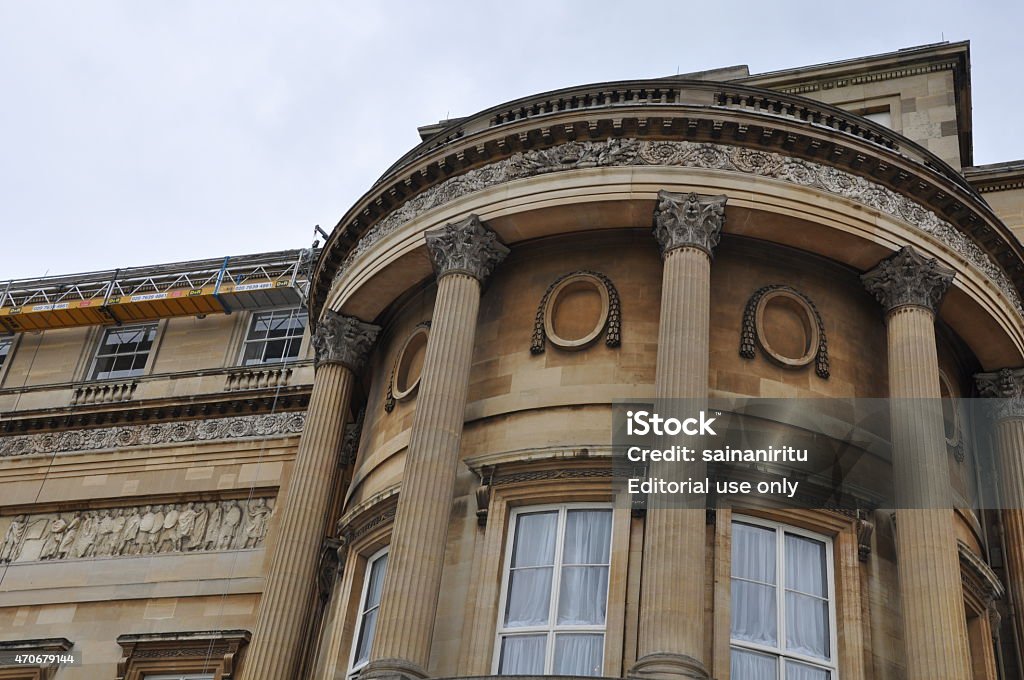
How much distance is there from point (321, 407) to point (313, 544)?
3013 millimetres

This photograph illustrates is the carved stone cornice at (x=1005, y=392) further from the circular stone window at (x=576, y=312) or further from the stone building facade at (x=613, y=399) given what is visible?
the circular stone window at (x=576, y=312)

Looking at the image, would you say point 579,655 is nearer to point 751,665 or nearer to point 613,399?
point 751,665

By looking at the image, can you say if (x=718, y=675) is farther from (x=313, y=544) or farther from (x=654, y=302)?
(x=313, y=544)

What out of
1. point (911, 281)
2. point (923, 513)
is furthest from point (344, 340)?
point (923, 513)

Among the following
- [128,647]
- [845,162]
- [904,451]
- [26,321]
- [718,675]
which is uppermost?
[26,321]

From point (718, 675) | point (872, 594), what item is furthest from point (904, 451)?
point (718, 675)

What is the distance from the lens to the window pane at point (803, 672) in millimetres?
18578

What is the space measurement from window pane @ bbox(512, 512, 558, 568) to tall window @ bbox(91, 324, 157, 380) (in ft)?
59.3

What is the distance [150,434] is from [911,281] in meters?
20.0

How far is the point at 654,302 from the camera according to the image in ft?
70.7

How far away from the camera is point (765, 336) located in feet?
70.5

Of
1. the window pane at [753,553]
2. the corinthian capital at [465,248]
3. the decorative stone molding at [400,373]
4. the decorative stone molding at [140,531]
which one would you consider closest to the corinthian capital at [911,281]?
the window pane at [753,553]

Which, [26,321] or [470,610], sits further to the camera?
[26,321]

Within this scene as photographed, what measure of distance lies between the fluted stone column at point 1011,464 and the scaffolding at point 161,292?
60.2 feet
